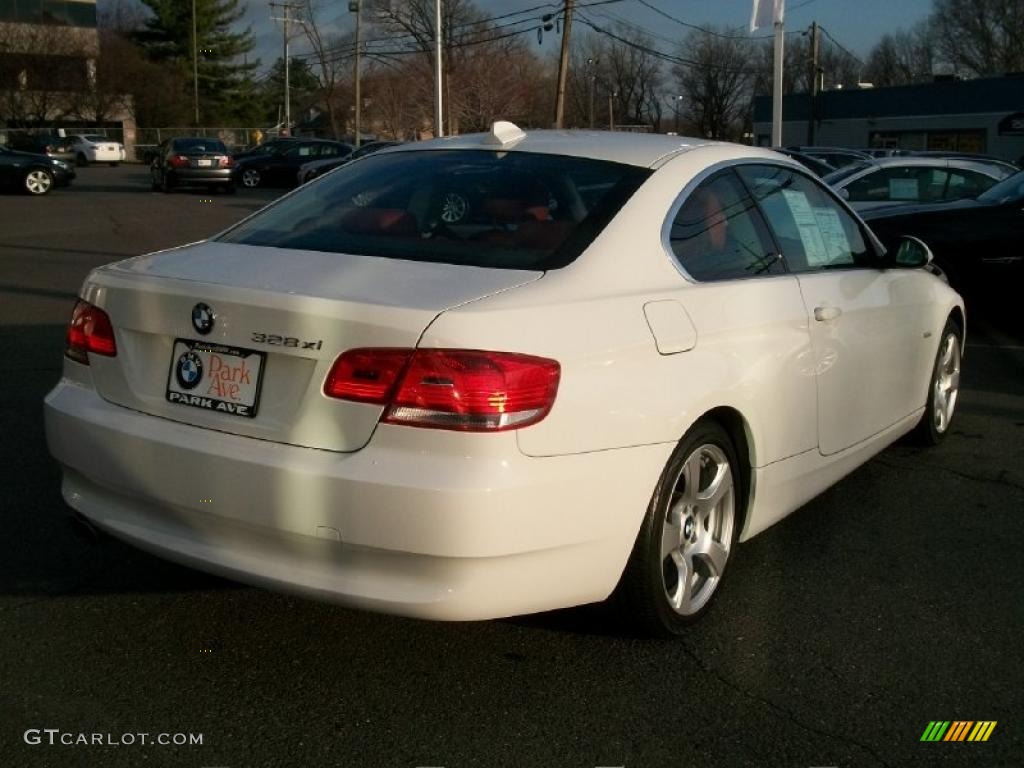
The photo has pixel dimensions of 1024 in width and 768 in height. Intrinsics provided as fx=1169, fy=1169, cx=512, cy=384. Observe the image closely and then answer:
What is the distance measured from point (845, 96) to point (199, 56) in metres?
47.5

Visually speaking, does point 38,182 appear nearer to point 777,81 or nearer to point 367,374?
Result: point 777,81

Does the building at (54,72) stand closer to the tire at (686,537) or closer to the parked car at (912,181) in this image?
the parked car at (912,181)

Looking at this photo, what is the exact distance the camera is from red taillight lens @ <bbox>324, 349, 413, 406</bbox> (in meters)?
2.98

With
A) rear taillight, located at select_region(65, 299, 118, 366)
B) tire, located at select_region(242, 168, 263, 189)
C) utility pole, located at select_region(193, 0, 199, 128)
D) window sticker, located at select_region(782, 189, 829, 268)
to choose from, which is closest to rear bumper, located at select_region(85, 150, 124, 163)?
utility pole, located at select_region(193, 0, 199, 128)

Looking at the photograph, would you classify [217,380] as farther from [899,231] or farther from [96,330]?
[899,231]

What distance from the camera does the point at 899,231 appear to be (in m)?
10.1

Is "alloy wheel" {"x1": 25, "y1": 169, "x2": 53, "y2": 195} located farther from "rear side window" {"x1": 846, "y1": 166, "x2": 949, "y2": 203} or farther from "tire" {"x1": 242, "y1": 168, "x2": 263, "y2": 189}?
"rear side window" {"x1": 846, "y1": 166, "x2": 949, "y2": 203}

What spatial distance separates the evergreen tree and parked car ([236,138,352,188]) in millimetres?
45729

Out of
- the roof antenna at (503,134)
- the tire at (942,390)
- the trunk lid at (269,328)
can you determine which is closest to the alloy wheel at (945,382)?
the tire at (942,390)

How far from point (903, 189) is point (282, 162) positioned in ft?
84.9

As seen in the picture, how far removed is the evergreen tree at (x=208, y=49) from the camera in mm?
82000

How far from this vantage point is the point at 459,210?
3900 millimetres

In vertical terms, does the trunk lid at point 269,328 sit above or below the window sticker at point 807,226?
below

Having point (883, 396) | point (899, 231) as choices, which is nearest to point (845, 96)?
point (899, 231)
